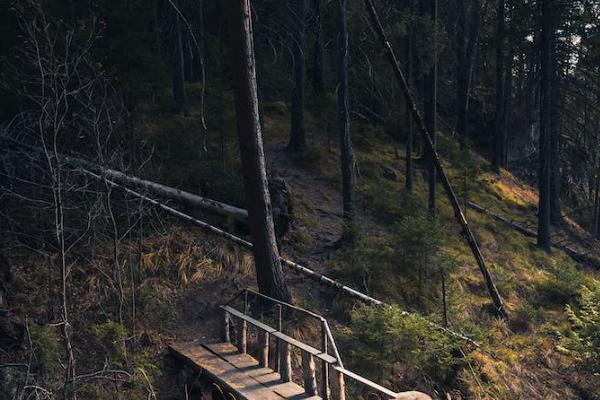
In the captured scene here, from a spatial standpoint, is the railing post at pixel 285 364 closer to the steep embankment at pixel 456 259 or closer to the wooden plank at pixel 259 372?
the wooden plank at pixel 259 372

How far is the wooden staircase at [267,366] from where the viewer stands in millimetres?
8984

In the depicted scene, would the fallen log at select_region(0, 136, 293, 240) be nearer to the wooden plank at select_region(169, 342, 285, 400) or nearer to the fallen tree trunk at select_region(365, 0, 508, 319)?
the fallen tree trunk at select_region(365, 0, 508, 319)

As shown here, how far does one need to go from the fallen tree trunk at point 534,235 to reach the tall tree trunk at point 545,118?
5.47 feet

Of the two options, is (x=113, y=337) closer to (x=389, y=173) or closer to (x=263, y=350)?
(x=263, y=350)

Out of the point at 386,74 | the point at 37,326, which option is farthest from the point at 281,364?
the point at 386,74

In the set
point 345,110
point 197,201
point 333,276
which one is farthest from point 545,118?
point 197,201

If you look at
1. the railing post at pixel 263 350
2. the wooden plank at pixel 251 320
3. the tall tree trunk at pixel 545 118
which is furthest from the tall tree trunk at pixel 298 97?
the railing post at pixel 263 350

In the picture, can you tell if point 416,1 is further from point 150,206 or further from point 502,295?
point 150,206

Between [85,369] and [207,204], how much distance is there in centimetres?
549

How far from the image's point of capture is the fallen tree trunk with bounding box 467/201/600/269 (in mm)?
25266

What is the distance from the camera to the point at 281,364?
9984 mm

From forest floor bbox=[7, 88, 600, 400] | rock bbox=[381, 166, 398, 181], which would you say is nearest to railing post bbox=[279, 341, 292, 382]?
forest floor bbox=[7, 88, 600, 400]

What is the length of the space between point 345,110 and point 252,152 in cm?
524

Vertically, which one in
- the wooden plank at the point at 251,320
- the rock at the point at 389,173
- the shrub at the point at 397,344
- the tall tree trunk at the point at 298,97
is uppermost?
the tall tree trunk at the point at 298,97
